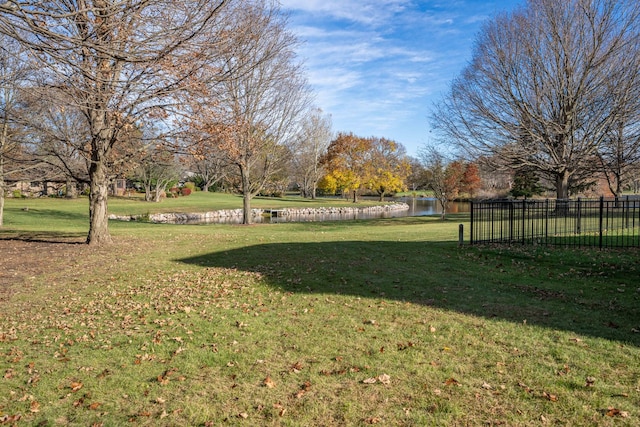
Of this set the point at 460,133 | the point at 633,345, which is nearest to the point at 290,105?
the point at 460,133

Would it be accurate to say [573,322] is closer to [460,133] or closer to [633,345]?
[633,345]

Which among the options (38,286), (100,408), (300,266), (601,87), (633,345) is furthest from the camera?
(601,87)

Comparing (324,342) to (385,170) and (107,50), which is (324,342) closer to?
(107,50)

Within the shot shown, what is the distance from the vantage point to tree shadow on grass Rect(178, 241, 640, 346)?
20.7 feet

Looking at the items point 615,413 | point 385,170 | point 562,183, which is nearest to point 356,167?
point 385,170

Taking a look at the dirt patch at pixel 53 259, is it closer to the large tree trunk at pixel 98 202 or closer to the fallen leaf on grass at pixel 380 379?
the large tree trunk at pixel 98 202

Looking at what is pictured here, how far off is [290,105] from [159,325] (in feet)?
59.5

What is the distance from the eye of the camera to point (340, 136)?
2240 inches

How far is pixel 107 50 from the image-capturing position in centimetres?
627

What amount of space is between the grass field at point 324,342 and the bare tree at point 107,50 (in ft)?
11.4

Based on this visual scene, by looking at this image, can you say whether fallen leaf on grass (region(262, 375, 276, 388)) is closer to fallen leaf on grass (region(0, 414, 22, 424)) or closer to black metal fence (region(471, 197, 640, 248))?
fallen leaf on grass (region(0, 414, 22, 424))

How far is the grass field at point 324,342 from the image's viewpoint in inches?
149

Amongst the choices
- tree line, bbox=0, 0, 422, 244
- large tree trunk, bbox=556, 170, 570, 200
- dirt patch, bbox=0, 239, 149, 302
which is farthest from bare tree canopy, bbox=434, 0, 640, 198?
dirt patch, bbox=0, 239, 149, 302

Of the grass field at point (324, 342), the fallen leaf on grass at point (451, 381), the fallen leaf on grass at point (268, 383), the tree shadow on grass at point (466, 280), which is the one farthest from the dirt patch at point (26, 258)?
the fallen leaf on grass at point (451, 381)
